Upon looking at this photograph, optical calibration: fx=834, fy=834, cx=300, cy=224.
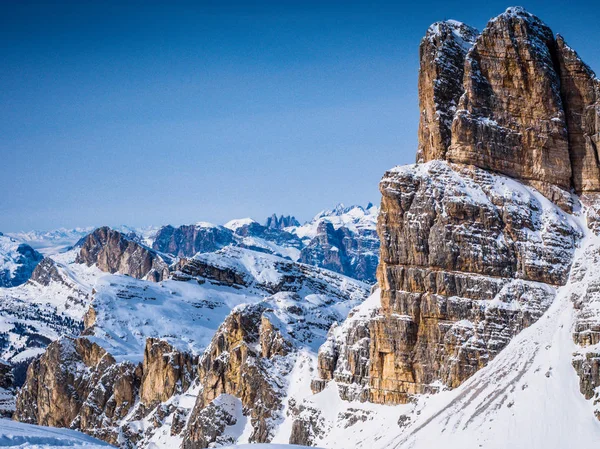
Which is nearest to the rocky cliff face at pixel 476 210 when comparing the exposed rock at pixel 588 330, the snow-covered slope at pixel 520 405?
the snow-covered slope at pixel 520 405

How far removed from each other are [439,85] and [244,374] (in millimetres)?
71152

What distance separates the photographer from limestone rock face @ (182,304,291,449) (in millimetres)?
165750

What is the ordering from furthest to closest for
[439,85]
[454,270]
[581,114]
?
[439,85], [581,114], [454,270]

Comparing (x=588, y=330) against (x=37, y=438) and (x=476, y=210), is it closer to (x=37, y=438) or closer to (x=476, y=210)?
(x=476, y=210)

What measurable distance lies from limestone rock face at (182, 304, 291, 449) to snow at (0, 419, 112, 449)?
83486mm

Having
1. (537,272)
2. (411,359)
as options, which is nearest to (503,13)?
(537,272)

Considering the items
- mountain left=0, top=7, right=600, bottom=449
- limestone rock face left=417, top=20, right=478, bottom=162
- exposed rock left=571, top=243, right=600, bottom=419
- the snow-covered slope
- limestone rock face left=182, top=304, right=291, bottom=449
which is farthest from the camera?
limestone rock face left=182, top=304, right=291, bottom=449

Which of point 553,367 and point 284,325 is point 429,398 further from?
point 284,325

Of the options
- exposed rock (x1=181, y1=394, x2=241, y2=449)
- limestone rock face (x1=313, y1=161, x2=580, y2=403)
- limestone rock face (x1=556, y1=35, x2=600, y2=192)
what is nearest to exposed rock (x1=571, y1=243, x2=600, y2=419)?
limestone rock face (x1=313, y1=161, x2=580, y2=403)

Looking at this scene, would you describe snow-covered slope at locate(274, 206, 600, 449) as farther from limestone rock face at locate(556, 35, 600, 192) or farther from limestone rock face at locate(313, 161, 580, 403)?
limestone rock face at locate(556, 35, 600, 192)

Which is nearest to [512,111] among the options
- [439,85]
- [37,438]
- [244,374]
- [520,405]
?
[439,85]

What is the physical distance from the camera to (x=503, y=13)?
14625 cm

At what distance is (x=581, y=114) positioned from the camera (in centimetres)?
14725

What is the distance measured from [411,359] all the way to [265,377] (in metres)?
44.4
